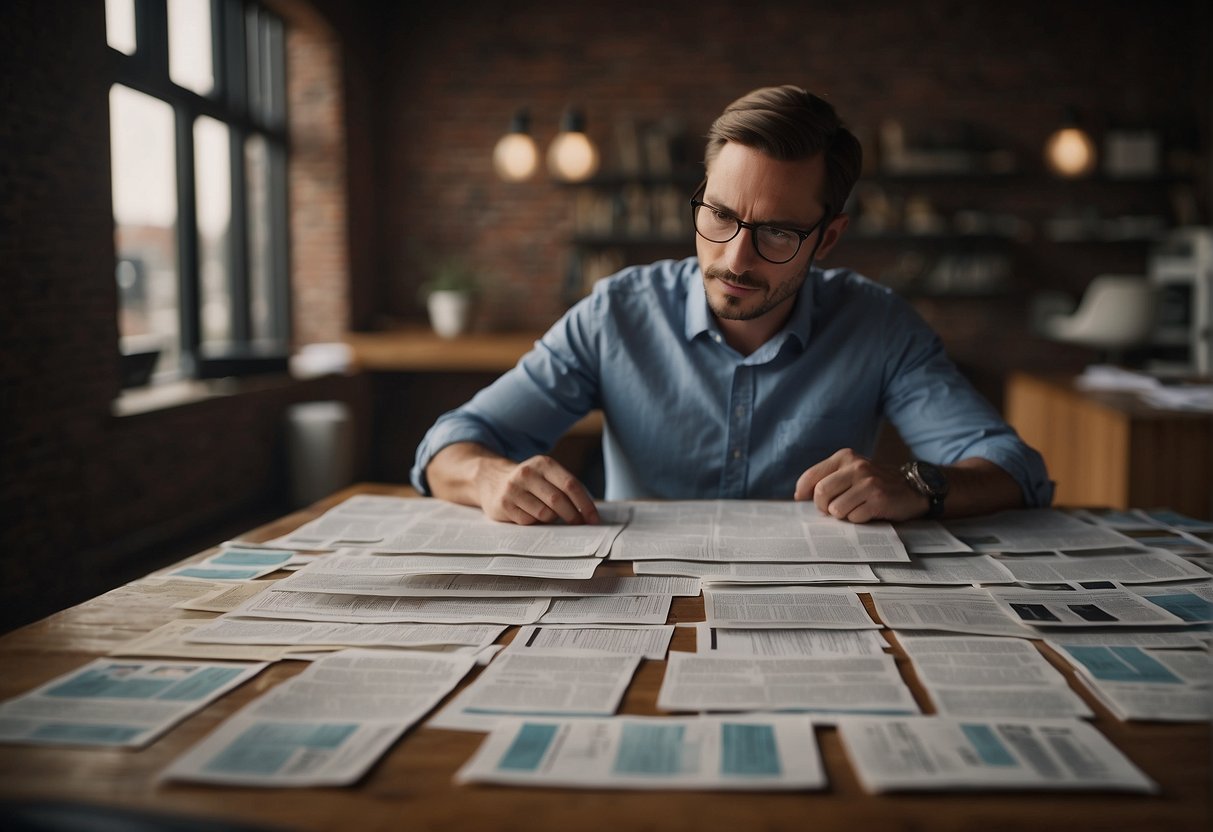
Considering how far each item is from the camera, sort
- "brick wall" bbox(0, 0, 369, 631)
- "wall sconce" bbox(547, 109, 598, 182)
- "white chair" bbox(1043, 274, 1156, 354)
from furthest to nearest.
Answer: "white chair" bbox(1043, 274, 1156, 354) → "wall sconce" bbox(547, 109, 598, 182) → "brick wall" bbox(0, 0, 369, 631)

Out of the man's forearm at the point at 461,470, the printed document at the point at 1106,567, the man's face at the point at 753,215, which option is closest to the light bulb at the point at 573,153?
the man's face at the point at 753,215

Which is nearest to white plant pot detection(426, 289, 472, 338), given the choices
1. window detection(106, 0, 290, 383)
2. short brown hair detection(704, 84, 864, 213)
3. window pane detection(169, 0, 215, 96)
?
window detection(106, 0, 290, 383)

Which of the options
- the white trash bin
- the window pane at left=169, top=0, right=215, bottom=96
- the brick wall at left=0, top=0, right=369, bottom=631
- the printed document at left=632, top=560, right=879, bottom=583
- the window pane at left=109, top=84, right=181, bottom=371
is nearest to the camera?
the printed document at left=632, top=560, right=879, bottom=583

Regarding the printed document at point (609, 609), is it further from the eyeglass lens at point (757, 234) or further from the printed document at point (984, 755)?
the eyeglass lens at point (757, 234)

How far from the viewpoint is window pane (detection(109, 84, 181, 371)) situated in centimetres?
398

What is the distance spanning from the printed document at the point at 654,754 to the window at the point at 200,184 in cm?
334

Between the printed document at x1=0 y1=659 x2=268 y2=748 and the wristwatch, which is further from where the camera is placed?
the wristwatch

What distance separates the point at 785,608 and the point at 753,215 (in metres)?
0.86

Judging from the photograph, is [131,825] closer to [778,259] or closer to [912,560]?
[912,560]

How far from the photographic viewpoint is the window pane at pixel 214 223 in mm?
4859

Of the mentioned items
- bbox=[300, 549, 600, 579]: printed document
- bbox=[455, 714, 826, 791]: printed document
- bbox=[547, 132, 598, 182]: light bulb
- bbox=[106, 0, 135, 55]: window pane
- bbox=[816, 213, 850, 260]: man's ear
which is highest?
bbox=[106, 0, 135, 55]: window pane

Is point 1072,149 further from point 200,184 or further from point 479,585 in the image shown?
point 479,585

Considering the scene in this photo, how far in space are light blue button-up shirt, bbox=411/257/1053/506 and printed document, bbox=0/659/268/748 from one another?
0.99m

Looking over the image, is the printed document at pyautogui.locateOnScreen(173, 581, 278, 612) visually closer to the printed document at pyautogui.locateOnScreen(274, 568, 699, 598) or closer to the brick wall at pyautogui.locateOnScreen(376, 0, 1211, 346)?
the printed document at pyautogui.locateOnScreen(274, 568, 699, 598)
